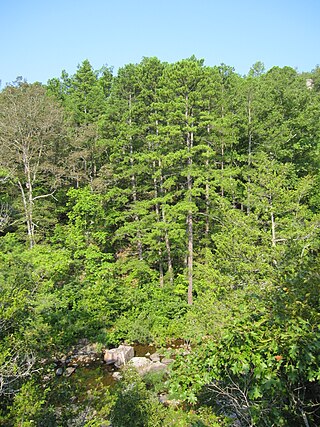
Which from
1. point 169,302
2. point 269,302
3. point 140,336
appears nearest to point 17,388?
point 269,302

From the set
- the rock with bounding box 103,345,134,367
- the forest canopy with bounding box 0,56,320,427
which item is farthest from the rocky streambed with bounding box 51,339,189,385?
the forest canopy with bounding box 0,56,320,427

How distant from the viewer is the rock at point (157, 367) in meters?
Answer: 11.9

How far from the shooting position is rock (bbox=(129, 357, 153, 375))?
466 inches

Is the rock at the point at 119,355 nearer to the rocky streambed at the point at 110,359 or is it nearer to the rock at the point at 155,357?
the rocky streambed at the point at 110,359

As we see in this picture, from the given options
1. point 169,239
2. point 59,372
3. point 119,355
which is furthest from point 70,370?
point 169,239

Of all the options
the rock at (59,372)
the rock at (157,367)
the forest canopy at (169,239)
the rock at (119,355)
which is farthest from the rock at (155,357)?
the rock at (59,372)

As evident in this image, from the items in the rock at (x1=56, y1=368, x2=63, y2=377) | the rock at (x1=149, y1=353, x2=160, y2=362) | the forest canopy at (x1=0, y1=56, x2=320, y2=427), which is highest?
the forest canopy at (x1=0, y1=56, x2=320, y2=427)

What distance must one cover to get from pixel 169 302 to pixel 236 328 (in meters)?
13.0

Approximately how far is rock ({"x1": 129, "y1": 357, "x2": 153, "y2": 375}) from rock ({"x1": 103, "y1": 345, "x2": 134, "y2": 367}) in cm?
35

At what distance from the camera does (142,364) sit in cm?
1234

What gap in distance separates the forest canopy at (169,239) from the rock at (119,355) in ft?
2.80

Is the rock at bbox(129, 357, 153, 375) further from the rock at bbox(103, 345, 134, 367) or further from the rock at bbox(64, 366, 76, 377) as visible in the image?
the rock at bbox(64, 366, 76, 377)

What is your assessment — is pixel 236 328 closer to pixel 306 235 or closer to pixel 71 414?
pixel 71 414

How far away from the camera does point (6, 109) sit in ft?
56.5
